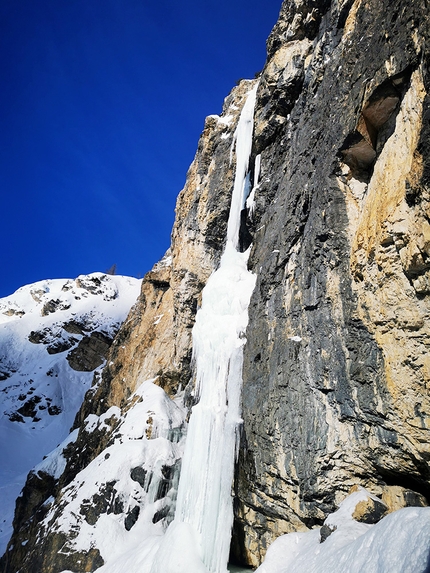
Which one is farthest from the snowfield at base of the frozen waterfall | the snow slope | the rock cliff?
the snow slope

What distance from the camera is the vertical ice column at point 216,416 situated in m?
8.48

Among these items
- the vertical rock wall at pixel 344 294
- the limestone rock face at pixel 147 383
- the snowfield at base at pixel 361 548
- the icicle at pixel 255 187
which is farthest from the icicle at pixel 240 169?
the snowfield at base at pixel 361 548

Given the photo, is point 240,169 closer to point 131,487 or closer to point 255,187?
point 255,187

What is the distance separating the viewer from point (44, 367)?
123 feet

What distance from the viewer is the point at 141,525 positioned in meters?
11.1

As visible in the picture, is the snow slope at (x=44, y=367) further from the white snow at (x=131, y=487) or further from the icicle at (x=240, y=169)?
the icicle at (x=240, y=169)

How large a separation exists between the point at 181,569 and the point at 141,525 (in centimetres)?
350

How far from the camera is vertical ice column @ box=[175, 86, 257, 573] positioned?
27.8 feet

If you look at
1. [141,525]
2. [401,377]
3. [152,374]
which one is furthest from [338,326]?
[152,374]

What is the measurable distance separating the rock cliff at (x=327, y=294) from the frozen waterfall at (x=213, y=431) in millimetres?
484

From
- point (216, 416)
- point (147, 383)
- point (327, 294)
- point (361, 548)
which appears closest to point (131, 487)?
point (216, 416)

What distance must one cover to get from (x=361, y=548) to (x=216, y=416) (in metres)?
5.68

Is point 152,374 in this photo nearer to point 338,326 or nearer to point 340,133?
point 338,326

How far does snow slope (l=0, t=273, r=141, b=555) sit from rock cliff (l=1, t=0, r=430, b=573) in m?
12.3
